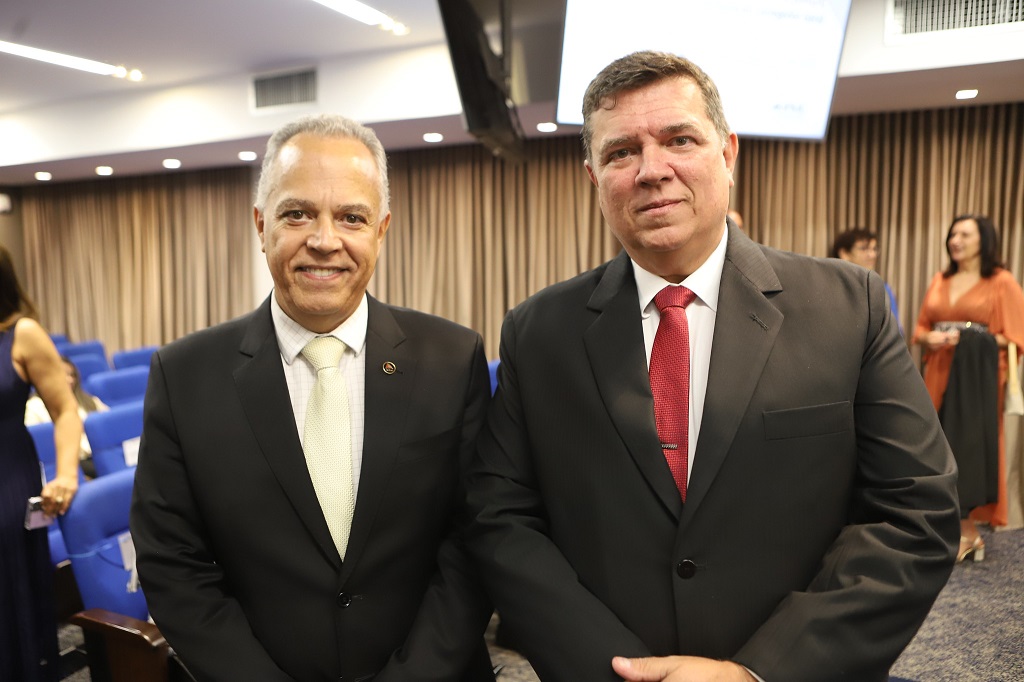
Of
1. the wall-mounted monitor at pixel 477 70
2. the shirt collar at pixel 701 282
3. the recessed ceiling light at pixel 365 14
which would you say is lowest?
the shirt collar at pixel 701 282

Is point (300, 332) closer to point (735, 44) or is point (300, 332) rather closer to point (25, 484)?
point (25, 484)

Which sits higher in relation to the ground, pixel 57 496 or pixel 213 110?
pixel 213 110

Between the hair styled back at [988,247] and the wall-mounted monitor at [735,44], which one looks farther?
the hair styled back at [988,247]

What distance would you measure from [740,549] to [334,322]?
2.75ft

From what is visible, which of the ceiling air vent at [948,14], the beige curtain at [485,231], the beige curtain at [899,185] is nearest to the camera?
the ceiling air vent at [948,14]

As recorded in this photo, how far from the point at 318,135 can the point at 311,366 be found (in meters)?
0.43

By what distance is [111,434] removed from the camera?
306 cm

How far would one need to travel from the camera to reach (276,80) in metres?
5.94

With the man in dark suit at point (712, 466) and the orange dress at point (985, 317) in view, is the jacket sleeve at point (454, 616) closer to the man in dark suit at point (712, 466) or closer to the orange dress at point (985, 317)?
the man in dark suit at point (712, 466)

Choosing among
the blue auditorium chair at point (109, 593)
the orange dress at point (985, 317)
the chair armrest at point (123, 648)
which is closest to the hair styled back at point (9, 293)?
the blue auditorium chair at point (109, 593)

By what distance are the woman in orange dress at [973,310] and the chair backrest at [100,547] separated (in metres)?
4.08

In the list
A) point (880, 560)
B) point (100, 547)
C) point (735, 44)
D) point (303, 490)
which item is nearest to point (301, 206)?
point (303, 490)

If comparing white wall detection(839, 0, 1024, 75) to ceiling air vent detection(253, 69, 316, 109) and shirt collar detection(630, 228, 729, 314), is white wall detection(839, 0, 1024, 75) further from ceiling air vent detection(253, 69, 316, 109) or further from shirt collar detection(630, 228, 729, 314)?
ceiling air vent detection(253, 69, 316, 109)

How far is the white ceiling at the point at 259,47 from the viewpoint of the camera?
4.44m
